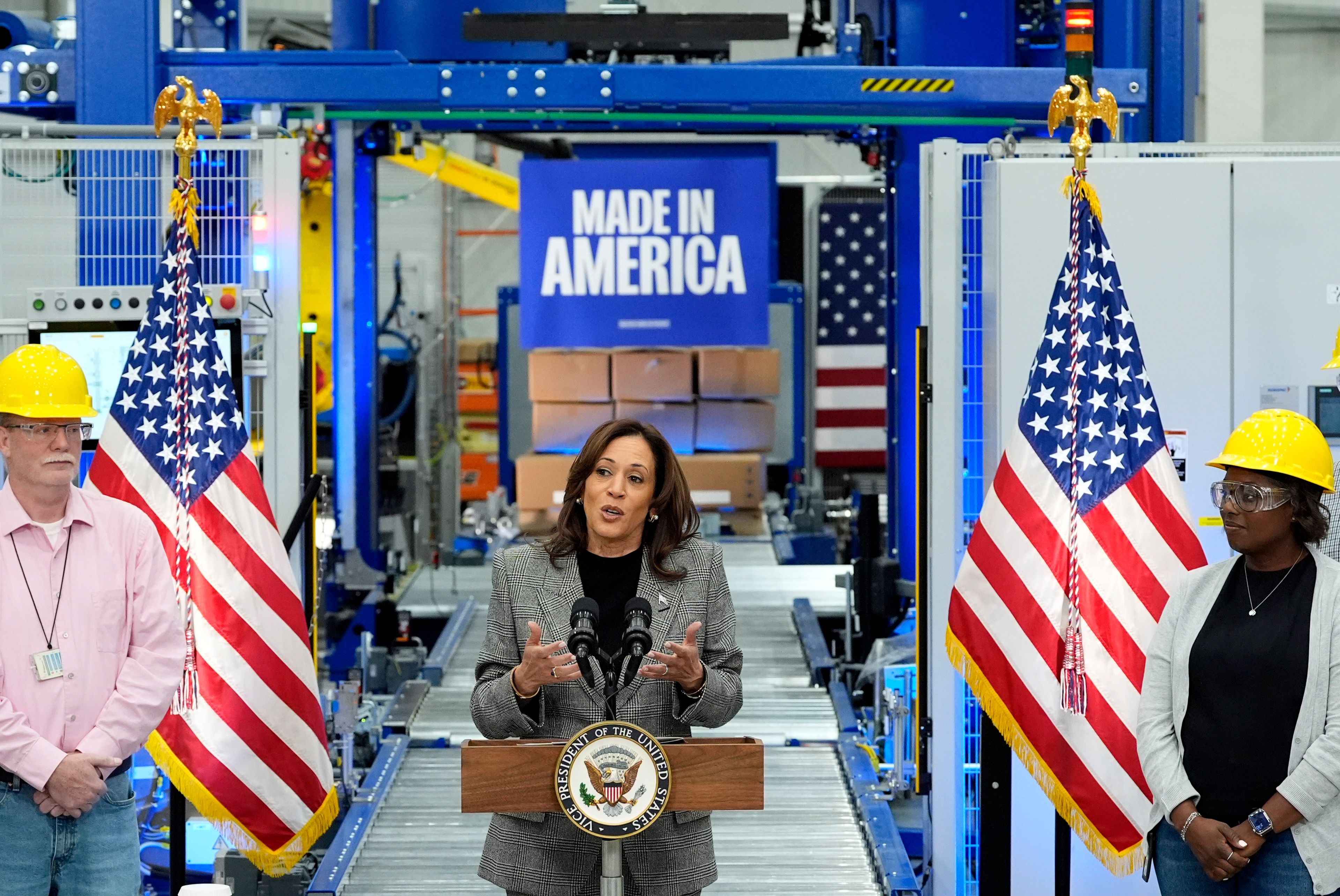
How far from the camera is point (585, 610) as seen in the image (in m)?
3.09

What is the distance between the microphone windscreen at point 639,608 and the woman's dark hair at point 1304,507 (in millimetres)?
1454

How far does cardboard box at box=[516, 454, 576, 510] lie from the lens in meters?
Result: 9.93

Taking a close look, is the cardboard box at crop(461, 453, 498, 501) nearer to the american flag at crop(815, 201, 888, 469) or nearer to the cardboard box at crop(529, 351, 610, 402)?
the american flag at crop(815, 201, 888, 469)

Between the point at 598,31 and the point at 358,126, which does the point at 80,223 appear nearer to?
the point at 598,31

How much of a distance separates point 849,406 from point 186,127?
528 inches

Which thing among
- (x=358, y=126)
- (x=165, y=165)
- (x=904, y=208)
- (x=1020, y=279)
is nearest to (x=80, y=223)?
(x=165, y=165)

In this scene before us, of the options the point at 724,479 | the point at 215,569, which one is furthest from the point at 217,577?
the point at 724,479

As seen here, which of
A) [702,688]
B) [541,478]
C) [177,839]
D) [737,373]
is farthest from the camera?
[737,373]

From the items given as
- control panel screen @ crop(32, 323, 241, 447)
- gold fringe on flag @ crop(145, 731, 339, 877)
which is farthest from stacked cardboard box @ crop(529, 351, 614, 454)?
gold fringe on flag @ crop(145, 731, 339, 877)

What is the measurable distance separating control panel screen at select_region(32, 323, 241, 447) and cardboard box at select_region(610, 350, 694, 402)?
17.0 feet

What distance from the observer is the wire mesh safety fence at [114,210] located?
17.5ft

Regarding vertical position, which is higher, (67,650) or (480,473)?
(67,650)

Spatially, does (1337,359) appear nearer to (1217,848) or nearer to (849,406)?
(1217,848)

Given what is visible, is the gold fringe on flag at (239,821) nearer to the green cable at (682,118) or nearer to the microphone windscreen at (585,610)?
the microphone windscreen at (585,610)
